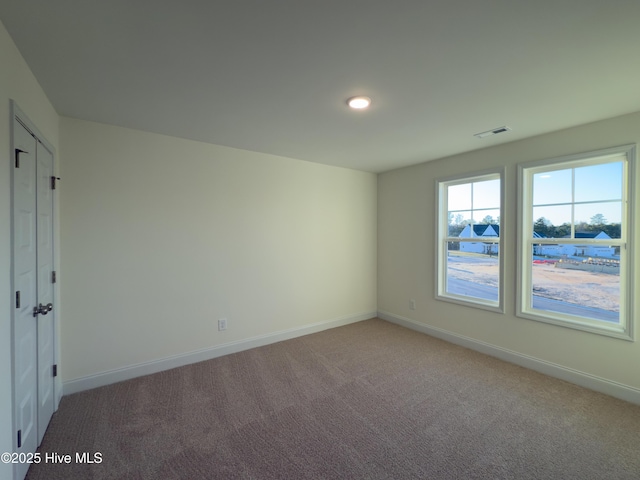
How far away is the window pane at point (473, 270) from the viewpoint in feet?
11.4

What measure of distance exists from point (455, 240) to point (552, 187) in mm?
1210

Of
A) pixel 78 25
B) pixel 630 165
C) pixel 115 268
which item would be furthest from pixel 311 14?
pixel 630 165

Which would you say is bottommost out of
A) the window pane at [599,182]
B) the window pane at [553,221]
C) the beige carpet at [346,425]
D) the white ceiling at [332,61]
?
the beige carpet at [346,425]

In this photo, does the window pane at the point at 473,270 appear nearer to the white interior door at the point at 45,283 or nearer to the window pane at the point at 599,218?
the window pane at the point at 599,218

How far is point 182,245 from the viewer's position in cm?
307

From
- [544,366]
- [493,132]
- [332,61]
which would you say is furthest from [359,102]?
[544,366]

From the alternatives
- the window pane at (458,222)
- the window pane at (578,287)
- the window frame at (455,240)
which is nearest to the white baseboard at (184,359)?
the window frame at (455,240)

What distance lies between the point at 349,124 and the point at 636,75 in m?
1.98

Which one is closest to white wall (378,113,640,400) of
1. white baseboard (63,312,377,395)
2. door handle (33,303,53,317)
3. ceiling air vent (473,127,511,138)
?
ceiling air vent (473,127,511,138)

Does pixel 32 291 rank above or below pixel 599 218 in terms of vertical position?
below

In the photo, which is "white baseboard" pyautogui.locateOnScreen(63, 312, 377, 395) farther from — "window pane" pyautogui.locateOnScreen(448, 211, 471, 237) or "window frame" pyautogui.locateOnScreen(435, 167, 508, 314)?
"window pane" pyautogui.locateOnScreen(448, 211, 471, 237)

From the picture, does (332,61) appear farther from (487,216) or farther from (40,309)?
(487,216)

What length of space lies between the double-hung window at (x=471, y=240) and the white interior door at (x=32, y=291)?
4.09 metres

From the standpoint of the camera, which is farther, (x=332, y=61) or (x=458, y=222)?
(x=458, y=222)
